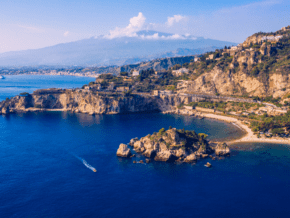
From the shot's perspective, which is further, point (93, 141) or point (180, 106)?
point (180, 106)

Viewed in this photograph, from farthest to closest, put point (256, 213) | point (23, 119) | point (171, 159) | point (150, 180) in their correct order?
point (23, 119) → point (171, 159) → point (150, 180) → point (256, 213)

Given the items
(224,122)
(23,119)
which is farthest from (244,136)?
(23,119)

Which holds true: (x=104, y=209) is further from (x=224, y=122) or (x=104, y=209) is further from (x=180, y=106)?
(x=180, y=106)

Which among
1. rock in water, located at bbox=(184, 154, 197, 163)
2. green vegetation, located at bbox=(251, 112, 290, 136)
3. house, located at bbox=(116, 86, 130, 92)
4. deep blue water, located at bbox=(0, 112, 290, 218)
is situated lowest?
deep blue water, located at bbox=(0, 112, 290, 218)

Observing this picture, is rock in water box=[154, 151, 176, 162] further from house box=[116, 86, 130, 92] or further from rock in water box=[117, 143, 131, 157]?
house box=[116, 86, 130, 92]

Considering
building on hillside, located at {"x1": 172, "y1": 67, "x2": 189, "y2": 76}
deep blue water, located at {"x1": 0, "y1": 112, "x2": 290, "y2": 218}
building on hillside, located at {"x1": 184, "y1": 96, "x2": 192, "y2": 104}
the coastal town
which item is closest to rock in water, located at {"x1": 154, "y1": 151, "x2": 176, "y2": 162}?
deep blue water, located at {"x1": 0, "y1": 112, "x2": 290, "y2": 218}

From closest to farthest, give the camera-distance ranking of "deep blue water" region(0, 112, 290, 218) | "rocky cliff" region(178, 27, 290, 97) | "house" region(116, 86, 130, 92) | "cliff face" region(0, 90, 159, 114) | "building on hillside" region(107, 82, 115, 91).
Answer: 1. "deep blue water" region(0, 112, 290, 218)
2. "rocky cliff" region(178, 27, 290, 97)
3. "cliff face" region(0, 90, 159, 114)
4. "house" region(116, 86, 130, 92)
5. "building on hillside" region(107, 82, 115, 91)

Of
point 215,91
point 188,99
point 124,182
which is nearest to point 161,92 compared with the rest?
point 188,99
